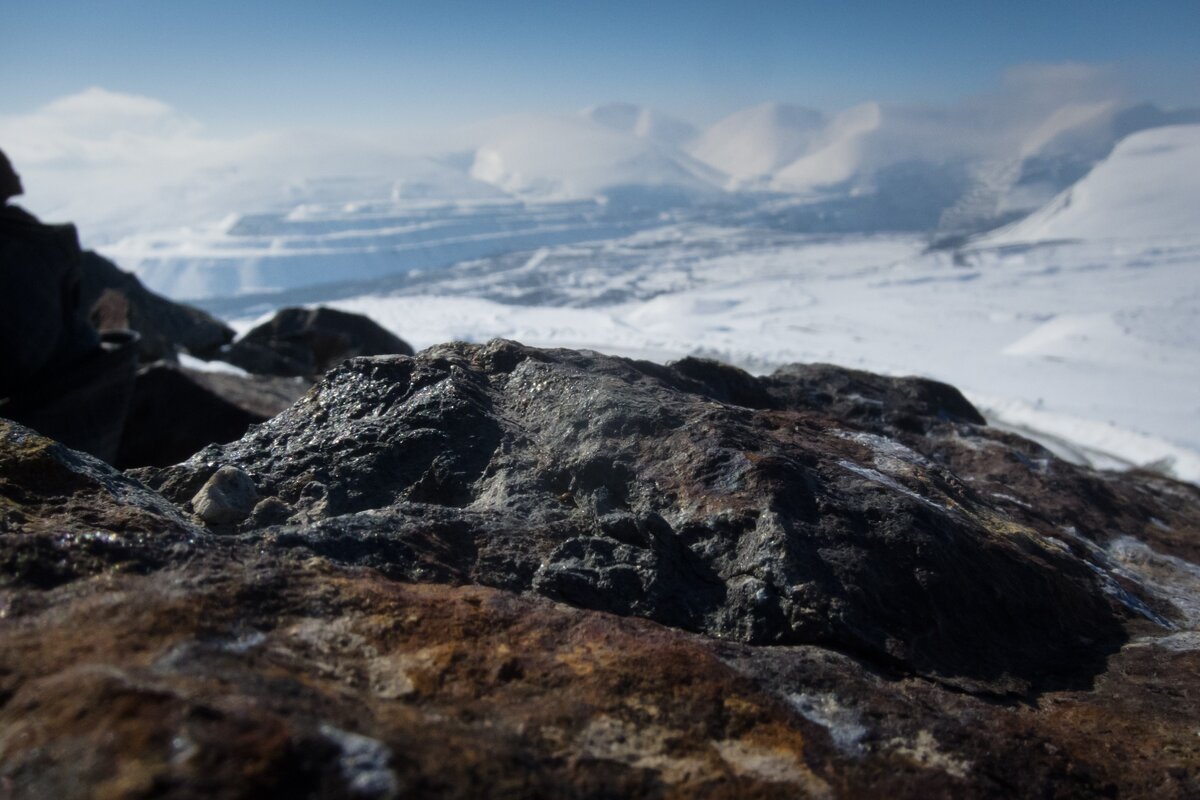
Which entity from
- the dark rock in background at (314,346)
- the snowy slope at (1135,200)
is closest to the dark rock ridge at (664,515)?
the dark rock in background at (314,346)

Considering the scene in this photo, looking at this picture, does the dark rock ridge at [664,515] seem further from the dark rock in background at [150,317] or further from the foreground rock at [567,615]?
the dark rock in background at [150,317]

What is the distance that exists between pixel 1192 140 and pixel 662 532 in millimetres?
84149

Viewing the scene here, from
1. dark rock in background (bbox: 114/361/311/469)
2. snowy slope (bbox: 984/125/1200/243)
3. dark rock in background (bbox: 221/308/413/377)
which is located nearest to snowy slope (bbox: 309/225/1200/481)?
dark rock in background (bbox: 221/308/413/377)

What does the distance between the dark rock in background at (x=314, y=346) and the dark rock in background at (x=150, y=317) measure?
107 centimetres

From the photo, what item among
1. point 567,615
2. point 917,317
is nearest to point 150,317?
point 567,615

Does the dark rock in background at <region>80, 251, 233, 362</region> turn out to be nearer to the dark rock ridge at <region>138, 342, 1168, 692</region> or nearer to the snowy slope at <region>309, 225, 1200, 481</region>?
the snowy slope at <region>309, 225, 1200, 481</region>

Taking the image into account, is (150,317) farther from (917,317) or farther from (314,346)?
(917,317)

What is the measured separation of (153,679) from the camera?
1512mm

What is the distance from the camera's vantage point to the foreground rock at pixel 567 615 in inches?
58.7

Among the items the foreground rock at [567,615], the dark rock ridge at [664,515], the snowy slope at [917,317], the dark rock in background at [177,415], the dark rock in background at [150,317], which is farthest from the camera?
the snowy slope at [917,317]

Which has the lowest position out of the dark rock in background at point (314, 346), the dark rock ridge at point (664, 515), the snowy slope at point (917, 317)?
the snowy slope at point (917, 317)

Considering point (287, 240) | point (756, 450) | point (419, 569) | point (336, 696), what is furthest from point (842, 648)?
point (287, 240)

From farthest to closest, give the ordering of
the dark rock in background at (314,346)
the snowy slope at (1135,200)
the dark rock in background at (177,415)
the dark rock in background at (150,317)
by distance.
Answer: the snowy slope at (1135,200) < the dark rock in background at (314,346) < the dark rock in background at (150,317) < the dark rock in background at (177,415)

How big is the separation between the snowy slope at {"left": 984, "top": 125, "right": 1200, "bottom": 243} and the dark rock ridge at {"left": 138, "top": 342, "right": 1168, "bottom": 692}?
194ft
